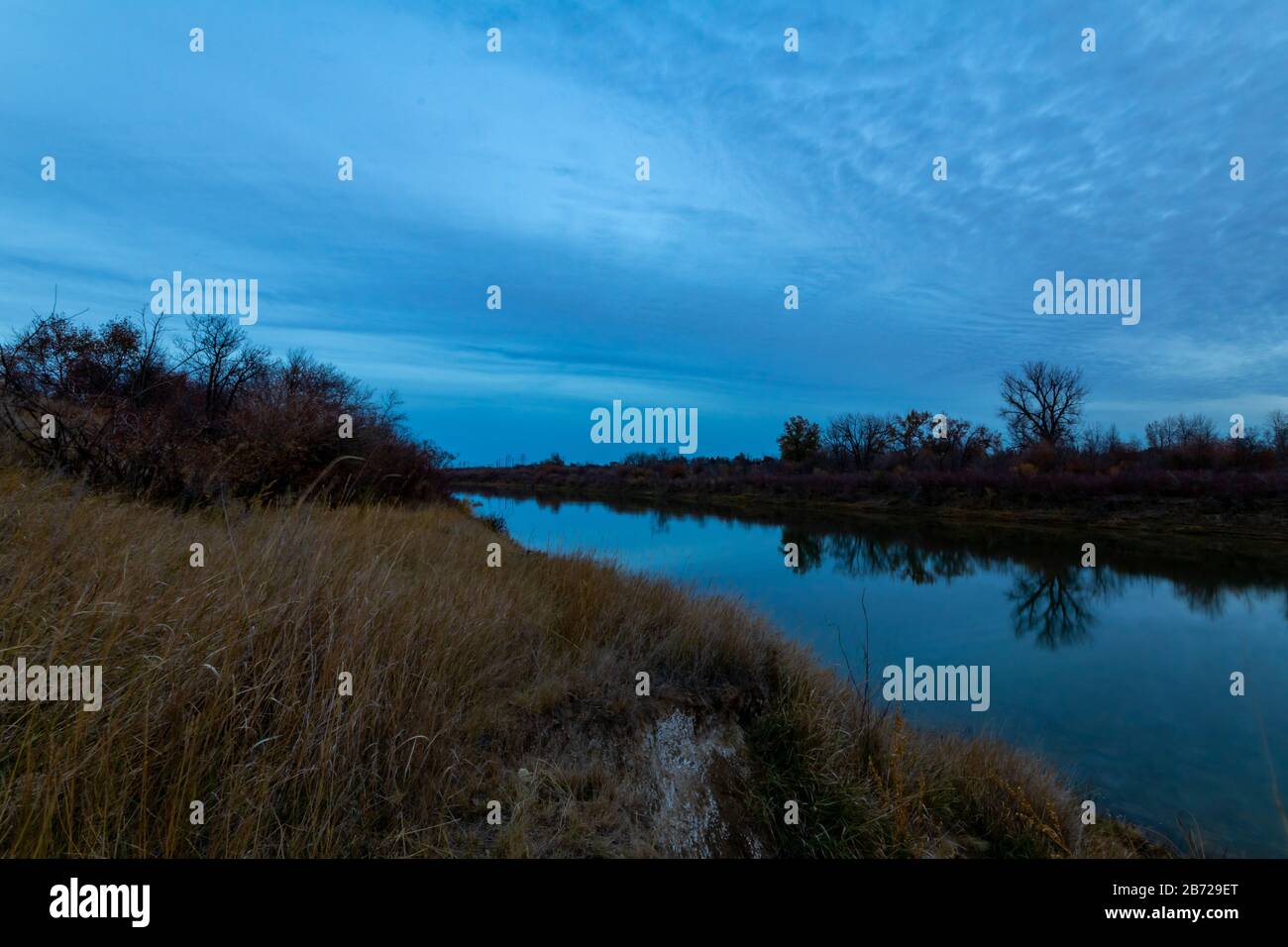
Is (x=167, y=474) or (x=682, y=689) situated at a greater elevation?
(x=167, y=474)

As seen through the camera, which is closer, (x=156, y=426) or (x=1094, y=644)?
(x=156, y=426)

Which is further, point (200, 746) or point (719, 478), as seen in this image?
point (719, 478)

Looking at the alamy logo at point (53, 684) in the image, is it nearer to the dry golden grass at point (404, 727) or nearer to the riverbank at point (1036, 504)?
the dry golden grass at point (404, 727)

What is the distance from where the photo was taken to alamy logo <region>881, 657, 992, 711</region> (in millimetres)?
7102

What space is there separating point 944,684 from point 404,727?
763 centimetres

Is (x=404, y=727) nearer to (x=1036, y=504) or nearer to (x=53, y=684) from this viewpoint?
(x=53, y=684)

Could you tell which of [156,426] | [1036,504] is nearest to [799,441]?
[1036,504]
